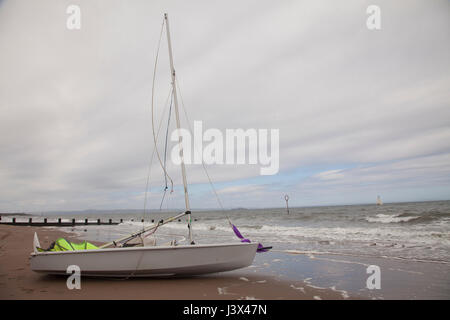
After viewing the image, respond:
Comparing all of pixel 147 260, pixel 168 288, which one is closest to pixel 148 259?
pixel 147 260

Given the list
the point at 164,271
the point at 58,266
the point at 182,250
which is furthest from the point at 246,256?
the point at 58,266

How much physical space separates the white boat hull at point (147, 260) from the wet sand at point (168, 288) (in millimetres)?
266

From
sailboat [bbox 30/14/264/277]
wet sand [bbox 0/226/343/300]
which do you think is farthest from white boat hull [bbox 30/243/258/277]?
wet sand [bbox 0/226/343/300]

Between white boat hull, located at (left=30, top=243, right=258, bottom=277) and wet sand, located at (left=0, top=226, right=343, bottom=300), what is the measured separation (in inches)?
10.5

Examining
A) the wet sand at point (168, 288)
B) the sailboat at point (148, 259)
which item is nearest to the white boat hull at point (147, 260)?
the sailboat at point (148, 259)

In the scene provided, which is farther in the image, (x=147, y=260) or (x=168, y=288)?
(x=147, y=260)

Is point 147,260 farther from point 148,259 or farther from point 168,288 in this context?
point 168,288

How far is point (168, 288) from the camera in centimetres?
676

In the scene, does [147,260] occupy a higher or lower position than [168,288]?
higher

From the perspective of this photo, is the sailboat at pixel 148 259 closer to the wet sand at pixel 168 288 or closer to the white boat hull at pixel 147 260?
the white boat hull at pixel 147 260

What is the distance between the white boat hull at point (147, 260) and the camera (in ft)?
23.8

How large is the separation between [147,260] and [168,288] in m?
0.95
